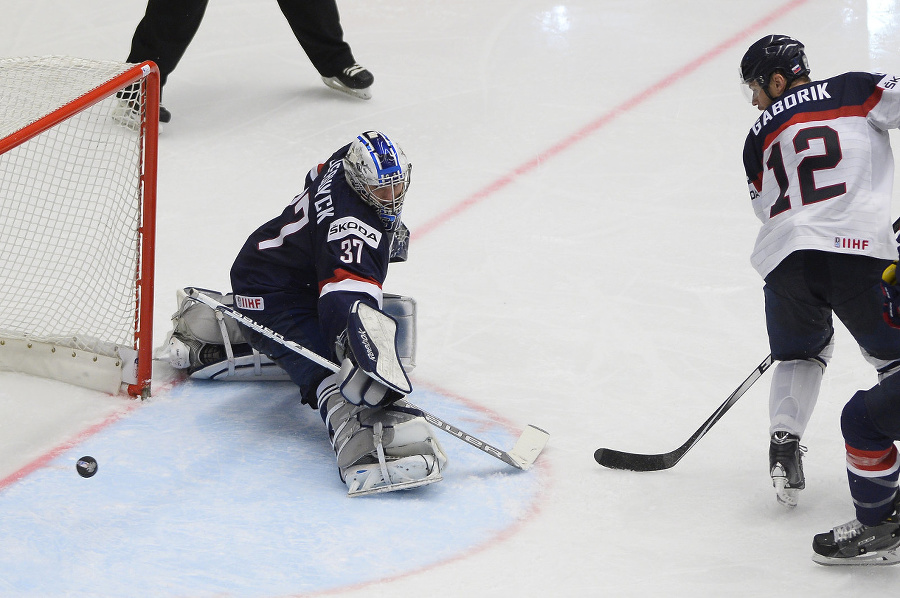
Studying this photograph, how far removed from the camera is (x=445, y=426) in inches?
118

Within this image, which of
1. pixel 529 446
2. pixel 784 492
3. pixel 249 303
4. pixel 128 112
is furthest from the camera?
pixel 128 112

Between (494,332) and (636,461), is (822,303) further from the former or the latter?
(494,332)

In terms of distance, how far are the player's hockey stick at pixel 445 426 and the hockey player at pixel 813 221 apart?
638mm

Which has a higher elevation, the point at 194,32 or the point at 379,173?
the point at 379,173

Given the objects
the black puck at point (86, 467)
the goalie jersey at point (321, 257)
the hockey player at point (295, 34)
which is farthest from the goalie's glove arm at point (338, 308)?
the hockey player at point (295, 34)

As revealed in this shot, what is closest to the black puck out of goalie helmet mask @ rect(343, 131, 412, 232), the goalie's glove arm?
the goalie's glove arm

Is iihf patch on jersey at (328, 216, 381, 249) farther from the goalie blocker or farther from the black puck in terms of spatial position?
the black puck

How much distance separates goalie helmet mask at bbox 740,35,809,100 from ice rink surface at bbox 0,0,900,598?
1014mm

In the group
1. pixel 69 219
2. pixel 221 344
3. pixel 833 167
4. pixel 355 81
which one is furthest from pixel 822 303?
pixel 355 81

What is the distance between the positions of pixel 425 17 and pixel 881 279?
4.27m

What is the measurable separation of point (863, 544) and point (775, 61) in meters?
1.18

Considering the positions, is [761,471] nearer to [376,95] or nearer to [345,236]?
[345,236]

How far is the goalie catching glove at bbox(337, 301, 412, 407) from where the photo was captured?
282cm

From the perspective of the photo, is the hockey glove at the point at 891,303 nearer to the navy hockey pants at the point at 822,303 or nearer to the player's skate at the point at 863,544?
the navy hockey pants at the point at 822,303
